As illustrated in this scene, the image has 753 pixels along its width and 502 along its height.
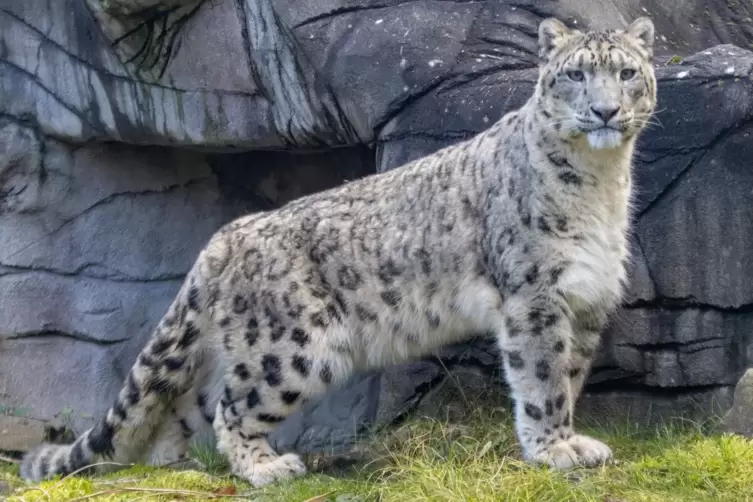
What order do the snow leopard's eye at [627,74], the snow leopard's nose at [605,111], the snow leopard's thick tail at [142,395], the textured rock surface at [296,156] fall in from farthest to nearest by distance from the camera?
the snow leopard's thick tail at [142,395]
the textured rock surface at [296,156]
the snow leopard's eye at [627,74]
the snow leopard's nose at [605,111]

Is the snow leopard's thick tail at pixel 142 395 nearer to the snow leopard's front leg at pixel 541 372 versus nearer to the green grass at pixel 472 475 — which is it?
the green grass at pixel 472 475

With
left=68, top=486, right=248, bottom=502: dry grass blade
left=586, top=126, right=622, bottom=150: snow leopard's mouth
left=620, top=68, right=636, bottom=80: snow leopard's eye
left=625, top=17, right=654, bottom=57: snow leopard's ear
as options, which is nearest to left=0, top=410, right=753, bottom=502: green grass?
left=68, top=486, right=248, bottom=502: dry grass blade

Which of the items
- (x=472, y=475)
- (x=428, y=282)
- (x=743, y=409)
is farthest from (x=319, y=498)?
(x=743, y=409)

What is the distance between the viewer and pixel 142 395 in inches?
209

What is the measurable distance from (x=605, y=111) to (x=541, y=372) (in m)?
1.11

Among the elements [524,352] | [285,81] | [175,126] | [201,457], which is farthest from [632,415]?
[175,126]

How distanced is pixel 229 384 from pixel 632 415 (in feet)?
6.37

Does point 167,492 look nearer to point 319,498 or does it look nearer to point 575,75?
point 319,498

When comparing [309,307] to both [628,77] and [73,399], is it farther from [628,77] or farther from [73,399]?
[73,399]

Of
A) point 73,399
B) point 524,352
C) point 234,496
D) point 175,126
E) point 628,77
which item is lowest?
point 73,399

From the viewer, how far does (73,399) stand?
729 centimetres

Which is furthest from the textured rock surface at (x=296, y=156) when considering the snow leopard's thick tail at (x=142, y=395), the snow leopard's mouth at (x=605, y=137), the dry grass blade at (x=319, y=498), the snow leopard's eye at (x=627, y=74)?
the dry grass blade at (x=319, y=498)

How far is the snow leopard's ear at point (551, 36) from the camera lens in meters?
4.70

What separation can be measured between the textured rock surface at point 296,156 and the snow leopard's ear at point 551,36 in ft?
2.29
